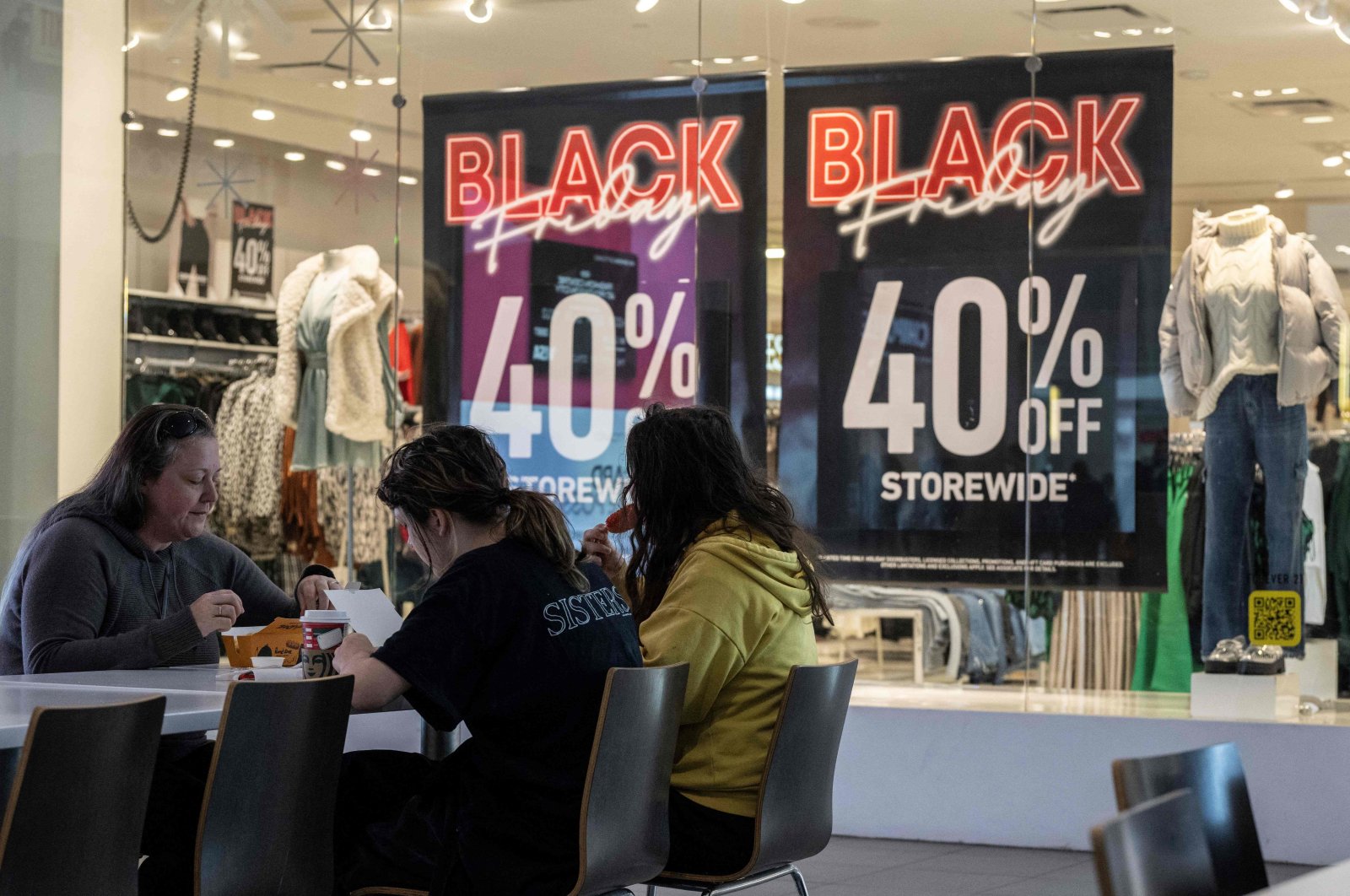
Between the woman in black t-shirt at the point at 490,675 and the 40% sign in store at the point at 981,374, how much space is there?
3.34m

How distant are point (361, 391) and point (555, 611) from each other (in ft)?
14.1

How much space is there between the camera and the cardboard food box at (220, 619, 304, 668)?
324cm

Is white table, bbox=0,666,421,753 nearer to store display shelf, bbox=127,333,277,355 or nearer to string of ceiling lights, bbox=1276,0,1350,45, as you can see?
store display shelf, bbox=127,333,277,355

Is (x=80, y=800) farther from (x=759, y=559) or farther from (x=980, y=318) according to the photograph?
(x=980, y=318)

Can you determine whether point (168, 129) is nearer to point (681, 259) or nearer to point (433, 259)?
point (433, 259)

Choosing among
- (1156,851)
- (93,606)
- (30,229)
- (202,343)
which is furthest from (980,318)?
(1156,851)

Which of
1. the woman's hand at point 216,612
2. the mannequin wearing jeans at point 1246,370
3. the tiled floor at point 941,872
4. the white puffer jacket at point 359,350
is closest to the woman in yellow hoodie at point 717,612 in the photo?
the woman's hand at point 216,612

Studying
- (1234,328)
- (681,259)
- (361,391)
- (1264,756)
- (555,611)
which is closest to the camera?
(555,611)

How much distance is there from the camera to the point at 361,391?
6.80m

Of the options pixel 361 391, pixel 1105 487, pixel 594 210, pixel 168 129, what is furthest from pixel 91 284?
pixel 1105 487

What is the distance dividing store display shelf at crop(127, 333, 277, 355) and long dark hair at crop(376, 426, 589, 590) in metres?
4.28

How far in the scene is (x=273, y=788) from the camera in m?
2.55

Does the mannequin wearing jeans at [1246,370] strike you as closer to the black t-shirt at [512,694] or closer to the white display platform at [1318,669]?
the white display platform at [1318,669]

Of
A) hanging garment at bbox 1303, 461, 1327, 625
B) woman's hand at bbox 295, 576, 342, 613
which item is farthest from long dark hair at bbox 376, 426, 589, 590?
hanging garment at bbox 1303, 461, 1327, 625
